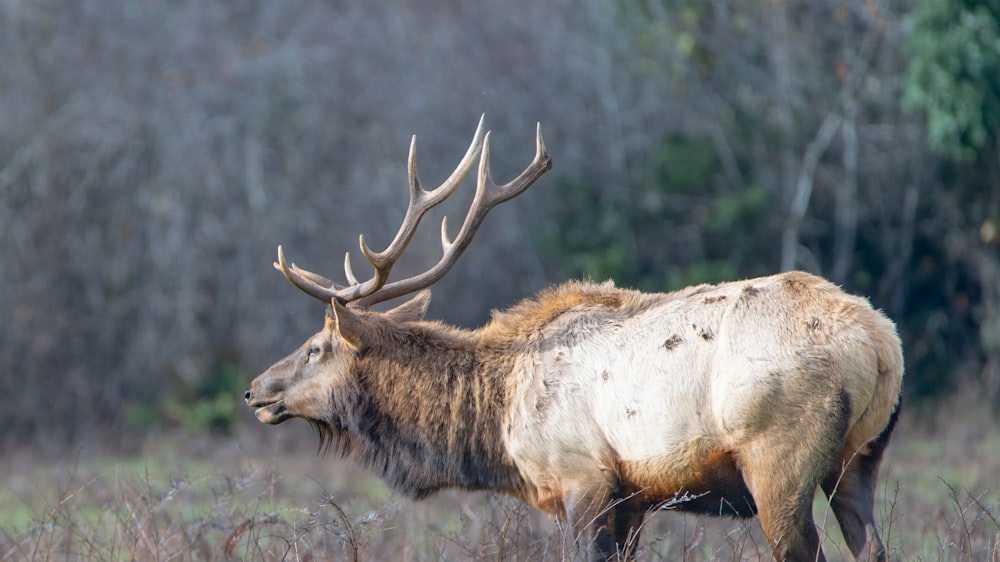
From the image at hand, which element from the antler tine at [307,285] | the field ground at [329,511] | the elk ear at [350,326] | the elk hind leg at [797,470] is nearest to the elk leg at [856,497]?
the field ground at [329,511]

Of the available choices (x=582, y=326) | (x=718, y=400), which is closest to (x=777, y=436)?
(x=718, y=400)

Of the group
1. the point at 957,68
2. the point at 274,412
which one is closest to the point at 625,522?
the point at 274,412

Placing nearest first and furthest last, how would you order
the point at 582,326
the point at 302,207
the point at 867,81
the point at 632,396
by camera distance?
A: 1. the point at 632,396
2. the point at 582,326
3. the point at 867,81
4. the point at 302,207

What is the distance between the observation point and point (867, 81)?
15203 mm

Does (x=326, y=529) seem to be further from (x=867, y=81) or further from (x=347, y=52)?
(x=347, y=52)

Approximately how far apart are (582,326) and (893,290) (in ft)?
35.2

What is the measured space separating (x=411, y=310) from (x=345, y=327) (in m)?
0.70

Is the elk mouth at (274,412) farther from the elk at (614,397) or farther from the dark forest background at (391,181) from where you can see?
the dark forest background at (391,181)

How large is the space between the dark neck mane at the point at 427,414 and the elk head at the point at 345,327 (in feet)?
0.24

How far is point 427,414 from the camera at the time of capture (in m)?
6.52

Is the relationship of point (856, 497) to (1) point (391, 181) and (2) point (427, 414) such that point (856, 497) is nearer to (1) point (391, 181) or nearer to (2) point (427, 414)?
(2) point (427, 414)

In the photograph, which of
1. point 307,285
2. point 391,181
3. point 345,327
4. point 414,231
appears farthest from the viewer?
point 391,181

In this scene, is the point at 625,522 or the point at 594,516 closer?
the point at 594,516

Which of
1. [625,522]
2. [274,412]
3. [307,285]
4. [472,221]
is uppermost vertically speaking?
[472,221]
